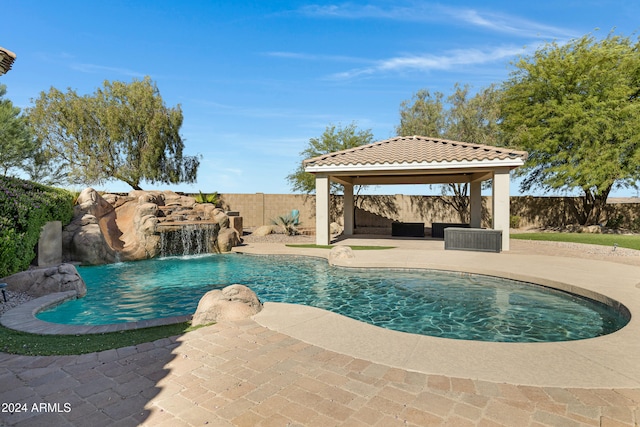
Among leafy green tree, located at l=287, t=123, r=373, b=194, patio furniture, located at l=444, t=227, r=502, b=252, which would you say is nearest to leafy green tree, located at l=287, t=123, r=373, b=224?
leafy green tree, located at l=287, t=123, r=373, b=194

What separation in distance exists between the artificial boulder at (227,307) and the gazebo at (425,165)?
970cm

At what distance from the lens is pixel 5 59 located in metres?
4.61

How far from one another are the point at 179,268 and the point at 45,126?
22.5 meters

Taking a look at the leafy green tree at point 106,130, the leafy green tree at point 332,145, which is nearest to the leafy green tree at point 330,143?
the leafy green tree at point 332,145

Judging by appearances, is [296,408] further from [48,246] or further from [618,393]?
[48,246]

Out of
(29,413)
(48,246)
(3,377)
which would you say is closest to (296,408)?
(29,413)

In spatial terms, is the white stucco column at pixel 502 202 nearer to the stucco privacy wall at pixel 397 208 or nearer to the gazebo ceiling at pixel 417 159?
the gazebo ceiling at pixel 417 159

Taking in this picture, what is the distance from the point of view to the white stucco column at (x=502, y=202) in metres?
13.0

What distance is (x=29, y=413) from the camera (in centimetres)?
287

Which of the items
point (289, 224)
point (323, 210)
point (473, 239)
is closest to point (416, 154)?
point (473, 239)

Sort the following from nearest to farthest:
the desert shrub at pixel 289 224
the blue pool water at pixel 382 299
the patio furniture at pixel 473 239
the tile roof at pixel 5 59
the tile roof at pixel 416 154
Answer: the tile roof at pixel 5 59 → the blue pool water at pixel 382 299 → the patio furniture at pixel 473 239 → the tile roof at pixel 416 154 → the desert shrub at pixel 289 224

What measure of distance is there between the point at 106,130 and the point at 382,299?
26.2 metres

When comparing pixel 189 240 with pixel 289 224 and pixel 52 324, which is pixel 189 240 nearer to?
pixel 289 224

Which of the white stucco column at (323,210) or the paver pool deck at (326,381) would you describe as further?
the white stucco column at (323,210)
